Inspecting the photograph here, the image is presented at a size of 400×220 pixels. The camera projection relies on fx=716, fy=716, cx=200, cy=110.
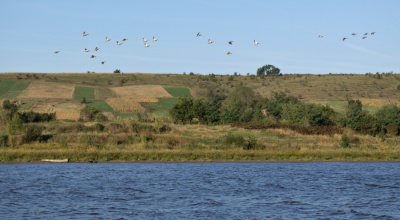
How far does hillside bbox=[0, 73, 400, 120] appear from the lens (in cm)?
10692

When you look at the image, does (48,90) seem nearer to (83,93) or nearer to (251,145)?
(83,93)

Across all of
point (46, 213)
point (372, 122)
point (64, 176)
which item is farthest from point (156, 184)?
point (372, 122)

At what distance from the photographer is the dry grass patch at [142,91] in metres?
120

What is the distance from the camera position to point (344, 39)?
196 feet

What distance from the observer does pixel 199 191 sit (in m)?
39.5

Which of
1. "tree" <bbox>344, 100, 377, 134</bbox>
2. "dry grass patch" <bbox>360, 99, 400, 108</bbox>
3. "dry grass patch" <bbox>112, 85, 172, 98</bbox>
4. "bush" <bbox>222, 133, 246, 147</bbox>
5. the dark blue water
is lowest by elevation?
the dark blue water

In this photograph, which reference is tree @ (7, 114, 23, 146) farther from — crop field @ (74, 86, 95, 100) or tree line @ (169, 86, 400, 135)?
crop field @ (74, 86, 95, 100)

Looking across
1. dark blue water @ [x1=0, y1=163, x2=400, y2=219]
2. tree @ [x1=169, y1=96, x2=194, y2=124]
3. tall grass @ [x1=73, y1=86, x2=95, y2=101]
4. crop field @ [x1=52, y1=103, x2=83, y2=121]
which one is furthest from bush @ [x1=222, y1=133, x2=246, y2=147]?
tall grass @ [x1=73, y1=86, x2=95, y2=101]

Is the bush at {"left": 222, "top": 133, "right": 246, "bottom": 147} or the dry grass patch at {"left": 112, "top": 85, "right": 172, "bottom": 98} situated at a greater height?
the dry grass patch at {"left": 112, "top": 85, "right": 172, "bottom": 98}

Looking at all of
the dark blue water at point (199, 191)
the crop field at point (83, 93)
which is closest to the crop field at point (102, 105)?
the crop field at point (83, 93)

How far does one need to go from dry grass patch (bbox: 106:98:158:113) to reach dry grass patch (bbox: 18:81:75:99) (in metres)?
8.32

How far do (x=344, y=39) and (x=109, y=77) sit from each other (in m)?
92.8

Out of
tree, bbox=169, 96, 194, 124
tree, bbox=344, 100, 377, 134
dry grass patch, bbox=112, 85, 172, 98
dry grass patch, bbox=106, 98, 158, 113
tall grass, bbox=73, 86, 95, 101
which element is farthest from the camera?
dry grass patch, bbox=112, 85, 172, 98

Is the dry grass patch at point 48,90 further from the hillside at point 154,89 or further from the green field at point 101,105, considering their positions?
the green field at point 101,105
